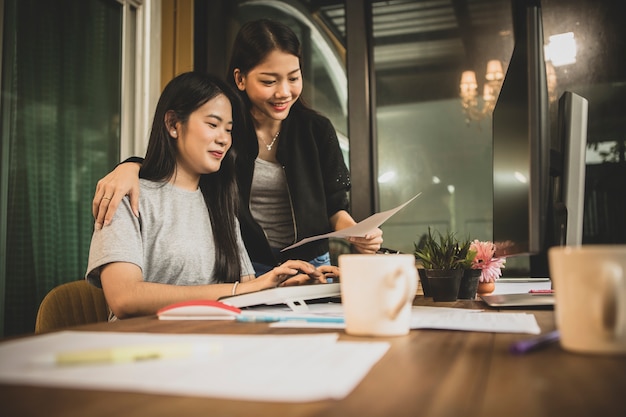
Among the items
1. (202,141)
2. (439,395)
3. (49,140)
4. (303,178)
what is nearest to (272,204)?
(303,178)

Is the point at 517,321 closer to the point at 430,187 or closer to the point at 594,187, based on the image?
the point at 594,187

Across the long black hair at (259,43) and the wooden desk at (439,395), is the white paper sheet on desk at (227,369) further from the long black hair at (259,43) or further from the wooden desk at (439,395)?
the long black hair at (259,43)

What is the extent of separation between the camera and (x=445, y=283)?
1.06 m

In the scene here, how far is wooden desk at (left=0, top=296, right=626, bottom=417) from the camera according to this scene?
315 mm

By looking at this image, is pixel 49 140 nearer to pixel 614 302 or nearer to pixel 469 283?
Answer: pixel 469 283

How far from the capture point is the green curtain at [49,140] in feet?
6.63

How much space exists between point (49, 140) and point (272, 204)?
3.32 ft

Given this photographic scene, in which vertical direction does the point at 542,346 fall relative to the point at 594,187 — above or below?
below

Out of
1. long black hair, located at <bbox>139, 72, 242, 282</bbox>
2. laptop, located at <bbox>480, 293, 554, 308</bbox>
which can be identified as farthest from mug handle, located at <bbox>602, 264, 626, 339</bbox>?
long black hair, located at <bbox>139, 72, 242, 282</bbox>

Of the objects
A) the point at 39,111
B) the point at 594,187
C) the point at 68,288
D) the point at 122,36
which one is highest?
the point at 122,36

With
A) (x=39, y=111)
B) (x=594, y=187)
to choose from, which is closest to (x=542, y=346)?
(x=39, y=111)

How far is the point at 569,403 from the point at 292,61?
5.11 feet

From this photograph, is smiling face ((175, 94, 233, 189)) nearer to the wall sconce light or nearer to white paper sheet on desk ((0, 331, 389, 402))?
white paper sheet on desk ((0, 331, 389, 402))

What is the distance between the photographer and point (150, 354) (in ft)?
1.43
